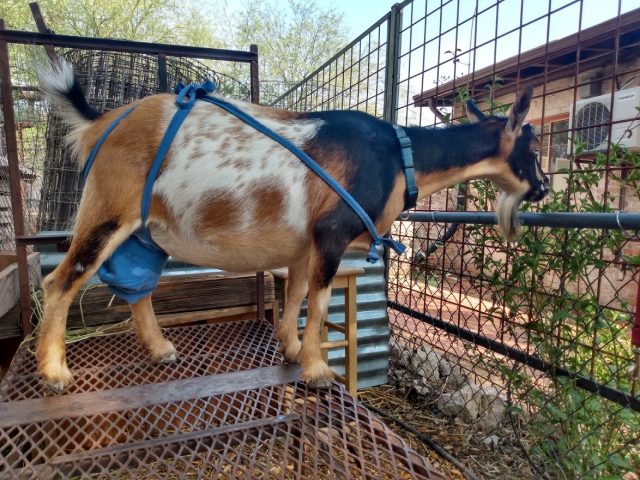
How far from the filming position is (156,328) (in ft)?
6.52

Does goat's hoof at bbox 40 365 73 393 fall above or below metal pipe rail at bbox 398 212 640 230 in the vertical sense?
below

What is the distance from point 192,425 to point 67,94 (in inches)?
53.1

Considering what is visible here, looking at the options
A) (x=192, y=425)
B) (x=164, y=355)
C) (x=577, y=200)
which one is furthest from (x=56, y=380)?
(x=577, y=200)

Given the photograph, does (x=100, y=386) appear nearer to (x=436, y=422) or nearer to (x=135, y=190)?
(x=135, y=190)

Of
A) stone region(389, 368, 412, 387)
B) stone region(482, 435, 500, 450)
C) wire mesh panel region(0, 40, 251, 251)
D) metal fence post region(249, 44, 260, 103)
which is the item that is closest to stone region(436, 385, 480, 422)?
stone region(482, 435, 500, 450)

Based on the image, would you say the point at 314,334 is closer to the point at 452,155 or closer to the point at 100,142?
the point at 452,155

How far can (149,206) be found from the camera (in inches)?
62.4

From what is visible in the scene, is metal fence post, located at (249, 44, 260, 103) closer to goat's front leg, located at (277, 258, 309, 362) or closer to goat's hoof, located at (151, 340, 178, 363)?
goat's front leg, located at (277, 258, 309, 362)

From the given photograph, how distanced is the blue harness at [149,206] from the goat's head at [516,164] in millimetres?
445

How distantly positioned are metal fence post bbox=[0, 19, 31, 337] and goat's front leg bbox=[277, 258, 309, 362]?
1238mm

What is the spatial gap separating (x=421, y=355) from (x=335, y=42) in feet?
47.3

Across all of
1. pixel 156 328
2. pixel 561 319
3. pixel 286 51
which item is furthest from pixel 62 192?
pixel 286 51

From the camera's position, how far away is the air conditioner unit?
78.4 inches

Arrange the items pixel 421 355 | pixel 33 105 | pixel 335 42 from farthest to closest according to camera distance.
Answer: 1. pixel 335 42
2. pixel 421 355
3. pixel 33 105
